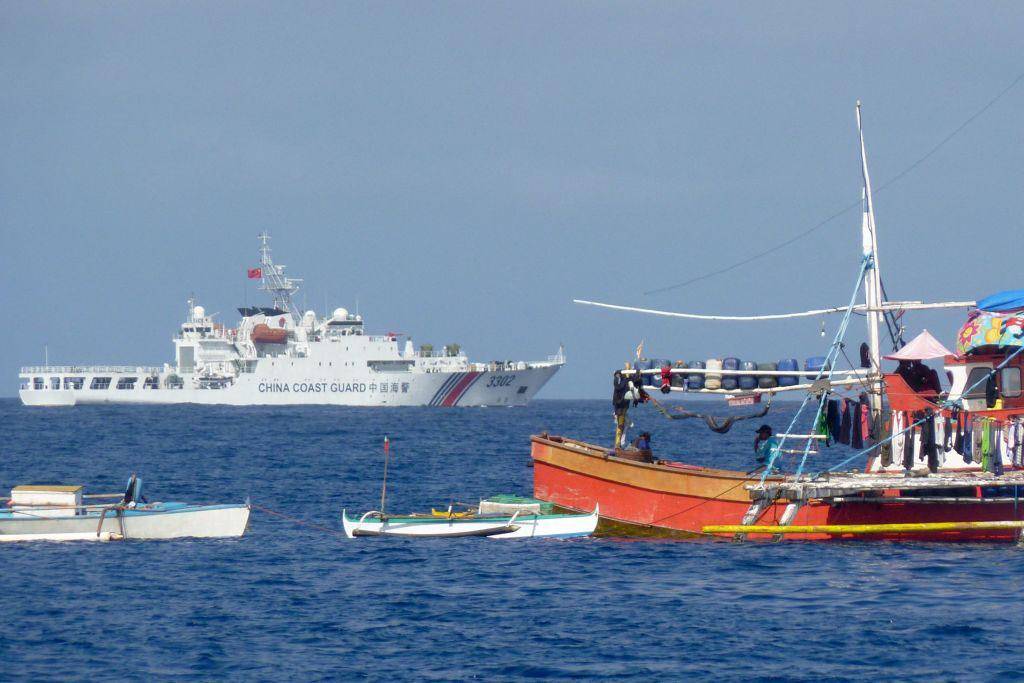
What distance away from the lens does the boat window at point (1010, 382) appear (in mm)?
24297

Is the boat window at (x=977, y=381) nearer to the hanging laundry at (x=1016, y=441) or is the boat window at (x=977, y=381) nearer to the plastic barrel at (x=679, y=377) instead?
the hanging laundry at (x=1016, y=441)

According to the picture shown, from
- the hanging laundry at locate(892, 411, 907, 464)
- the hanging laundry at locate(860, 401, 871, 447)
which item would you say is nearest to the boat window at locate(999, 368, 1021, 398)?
the hanging laundry at locate(892, 411, 907, 464)

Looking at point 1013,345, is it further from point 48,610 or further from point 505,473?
point 505,473

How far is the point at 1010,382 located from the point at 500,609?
37.8 ft

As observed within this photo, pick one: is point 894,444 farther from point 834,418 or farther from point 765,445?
point 765,445

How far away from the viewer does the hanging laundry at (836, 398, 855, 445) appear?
84.2 ft

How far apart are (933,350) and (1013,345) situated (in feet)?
4.91

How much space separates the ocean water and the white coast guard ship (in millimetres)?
80027

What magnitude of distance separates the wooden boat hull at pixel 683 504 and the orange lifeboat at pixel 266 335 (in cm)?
9181

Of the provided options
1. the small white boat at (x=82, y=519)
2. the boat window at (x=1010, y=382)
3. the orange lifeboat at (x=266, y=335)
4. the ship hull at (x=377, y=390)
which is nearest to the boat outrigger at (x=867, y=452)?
the boat window at (x=1010, y=382)

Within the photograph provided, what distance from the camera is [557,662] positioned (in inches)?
631

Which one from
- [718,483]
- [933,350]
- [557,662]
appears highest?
[933,350]

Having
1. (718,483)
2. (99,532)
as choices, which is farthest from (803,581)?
(99,532)

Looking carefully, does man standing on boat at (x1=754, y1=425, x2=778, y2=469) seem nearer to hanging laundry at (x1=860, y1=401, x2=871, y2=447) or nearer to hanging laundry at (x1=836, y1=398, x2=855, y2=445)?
hanging laundry at (x1=836, y1=398, x2=855, y2=445)
